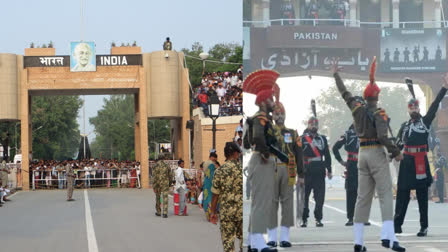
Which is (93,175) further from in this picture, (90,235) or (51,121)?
(51,121)

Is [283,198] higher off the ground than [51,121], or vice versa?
[51,121]

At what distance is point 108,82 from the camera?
4659cm

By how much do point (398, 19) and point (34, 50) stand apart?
4859cm

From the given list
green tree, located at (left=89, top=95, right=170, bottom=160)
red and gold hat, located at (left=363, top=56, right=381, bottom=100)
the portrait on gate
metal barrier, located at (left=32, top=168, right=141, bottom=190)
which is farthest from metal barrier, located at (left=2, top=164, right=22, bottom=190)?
green tree, located at (left=89, top=95, right=170, bottom=160)

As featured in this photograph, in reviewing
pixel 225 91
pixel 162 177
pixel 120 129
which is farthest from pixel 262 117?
pixel 120 129

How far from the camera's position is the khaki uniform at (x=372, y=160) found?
8898 millimetres

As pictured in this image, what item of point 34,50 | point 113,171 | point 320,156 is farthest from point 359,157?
point 34,50

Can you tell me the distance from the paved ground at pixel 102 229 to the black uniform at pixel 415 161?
19.2 ft

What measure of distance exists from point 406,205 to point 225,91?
29.7 meters

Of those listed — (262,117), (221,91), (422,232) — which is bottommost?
(422,232)

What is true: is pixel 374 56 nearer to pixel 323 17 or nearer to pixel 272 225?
pixel 323 17

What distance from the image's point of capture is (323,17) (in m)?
9.78

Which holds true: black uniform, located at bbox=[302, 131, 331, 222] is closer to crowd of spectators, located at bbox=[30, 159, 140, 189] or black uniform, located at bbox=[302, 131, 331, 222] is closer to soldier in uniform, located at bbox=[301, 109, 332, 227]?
soldier in uniform, located at bbox=[301, 109, 332, 227]

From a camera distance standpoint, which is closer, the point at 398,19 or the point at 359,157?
the point at 359,157
